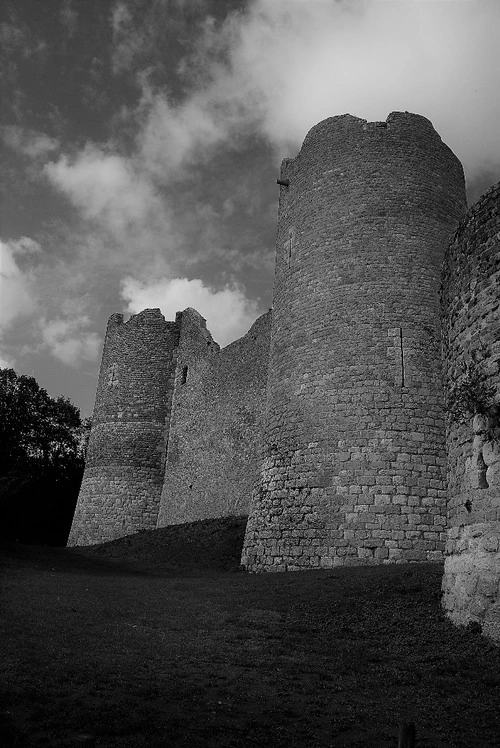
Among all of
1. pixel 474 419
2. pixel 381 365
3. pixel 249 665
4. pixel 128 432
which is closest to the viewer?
pixel 249 665

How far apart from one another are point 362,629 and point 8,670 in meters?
4.28

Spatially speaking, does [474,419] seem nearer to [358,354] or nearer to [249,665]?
[249,665]

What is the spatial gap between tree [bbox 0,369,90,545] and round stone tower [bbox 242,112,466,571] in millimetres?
25944

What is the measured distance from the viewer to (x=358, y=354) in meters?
14.4

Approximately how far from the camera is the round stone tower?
13.0 meters

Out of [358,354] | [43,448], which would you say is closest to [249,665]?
[358,354]

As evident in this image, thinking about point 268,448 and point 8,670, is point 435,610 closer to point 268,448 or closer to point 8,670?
point 8,670

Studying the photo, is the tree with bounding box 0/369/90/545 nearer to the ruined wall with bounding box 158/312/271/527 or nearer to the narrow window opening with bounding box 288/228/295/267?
the ruined wall with bounding box 158/312/271/527

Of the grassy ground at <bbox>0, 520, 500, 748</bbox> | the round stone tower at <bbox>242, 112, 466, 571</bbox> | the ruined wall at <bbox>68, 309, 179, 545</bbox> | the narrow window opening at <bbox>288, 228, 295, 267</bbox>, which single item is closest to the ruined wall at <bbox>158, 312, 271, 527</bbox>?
the ruined wall at <bbox>68, 309, 179, 545</bbox>

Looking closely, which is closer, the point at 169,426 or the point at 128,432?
the point at 128,432

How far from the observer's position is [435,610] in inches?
317

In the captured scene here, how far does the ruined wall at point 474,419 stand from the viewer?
700 cm

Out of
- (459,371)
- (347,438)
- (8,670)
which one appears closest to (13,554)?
(347,438)

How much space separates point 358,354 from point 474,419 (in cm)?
684
